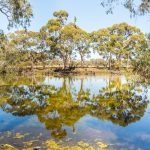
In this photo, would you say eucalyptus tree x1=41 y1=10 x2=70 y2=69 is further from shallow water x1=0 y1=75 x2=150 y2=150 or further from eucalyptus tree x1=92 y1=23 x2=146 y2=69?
shallow water x1=0 y1=75 x2=150 y2=150

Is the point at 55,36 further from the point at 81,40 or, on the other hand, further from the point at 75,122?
the point at 75,122

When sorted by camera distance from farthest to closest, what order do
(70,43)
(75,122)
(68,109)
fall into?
(70,43)
(68,109)
(75,122)

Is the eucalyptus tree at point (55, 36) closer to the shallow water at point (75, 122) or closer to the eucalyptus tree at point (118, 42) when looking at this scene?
the eucalyptus tree at point (118, 42)

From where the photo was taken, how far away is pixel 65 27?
259 ft

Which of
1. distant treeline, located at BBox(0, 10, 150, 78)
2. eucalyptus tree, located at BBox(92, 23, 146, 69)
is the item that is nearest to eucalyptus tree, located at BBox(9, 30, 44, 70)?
distant treeline, located at BBox(0, 10, 150, 78)

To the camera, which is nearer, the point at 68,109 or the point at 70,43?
the point at 68,109

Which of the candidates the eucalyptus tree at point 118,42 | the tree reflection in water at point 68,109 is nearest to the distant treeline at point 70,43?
the eucalyptus tree at point 118,42

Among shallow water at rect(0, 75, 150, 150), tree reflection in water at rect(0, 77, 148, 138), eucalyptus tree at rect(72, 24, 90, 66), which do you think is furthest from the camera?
eucalyptus tree at rect(72, 24, 90, 66)

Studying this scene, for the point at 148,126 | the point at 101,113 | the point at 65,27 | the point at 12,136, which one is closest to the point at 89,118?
the point at 101,113

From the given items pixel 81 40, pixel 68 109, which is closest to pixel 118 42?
pixel 81 40

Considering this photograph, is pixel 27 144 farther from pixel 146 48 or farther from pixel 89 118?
pixel 146 48

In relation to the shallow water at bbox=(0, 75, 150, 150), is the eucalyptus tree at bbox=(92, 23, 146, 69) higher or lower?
higher

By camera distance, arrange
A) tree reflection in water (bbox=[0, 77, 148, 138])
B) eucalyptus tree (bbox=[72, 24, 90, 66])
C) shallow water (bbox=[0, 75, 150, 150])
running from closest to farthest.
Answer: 1. shallow water (bbox=[0, 75, 150, 150])
2. tree reflection in water (bbox=[0, 77, 148, 138])
3. eucalyptus tree (bbox=[72, 24, 90, 66])

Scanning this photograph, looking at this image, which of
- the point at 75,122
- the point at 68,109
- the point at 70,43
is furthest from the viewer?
the point at 70,43
